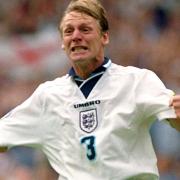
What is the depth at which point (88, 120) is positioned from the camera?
4223mm

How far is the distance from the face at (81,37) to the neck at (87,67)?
0.02 metres

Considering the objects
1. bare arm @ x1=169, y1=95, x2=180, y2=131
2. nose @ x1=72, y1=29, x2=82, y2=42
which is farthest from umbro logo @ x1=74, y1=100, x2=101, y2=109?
bare arm @ x1=169, y1=95, x2=180, y2=131

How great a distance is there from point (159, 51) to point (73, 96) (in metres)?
4.17

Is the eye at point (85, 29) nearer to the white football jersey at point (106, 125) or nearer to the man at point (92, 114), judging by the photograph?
the man at point (92, 114)

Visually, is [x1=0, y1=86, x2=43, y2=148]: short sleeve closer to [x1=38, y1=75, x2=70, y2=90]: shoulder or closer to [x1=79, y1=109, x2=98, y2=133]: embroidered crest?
[x1=38, y1=75, x2=70, y2=90]: shoulder

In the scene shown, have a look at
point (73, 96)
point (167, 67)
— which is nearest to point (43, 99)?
point (73, 96)

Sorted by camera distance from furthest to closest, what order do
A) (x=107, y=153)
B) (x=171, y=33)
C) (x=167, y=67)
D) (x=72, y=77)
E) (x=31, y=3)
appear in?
(x=31, y=3)
(x=171, y=33)
(x=167, y=67)
(x=72, y=77)
(x=107, y=153)

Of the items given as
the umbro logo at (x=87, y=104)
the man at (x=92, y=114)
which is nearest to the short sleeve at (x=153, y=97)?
the man at (x=92, y=114)

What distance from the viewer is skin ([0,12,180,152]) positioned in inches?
167

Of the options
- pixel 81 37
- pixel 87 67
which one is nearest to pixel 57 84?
pixel 87 67

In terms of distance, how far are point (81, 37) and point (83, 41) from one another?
0.02 m

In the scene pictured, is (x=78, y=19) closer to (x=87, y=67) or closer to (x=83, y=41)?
(x=83, y=41)

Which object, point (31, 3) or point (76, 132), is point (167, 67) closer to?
point (31, 3)

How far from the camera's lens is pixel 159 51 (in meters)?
8.42
